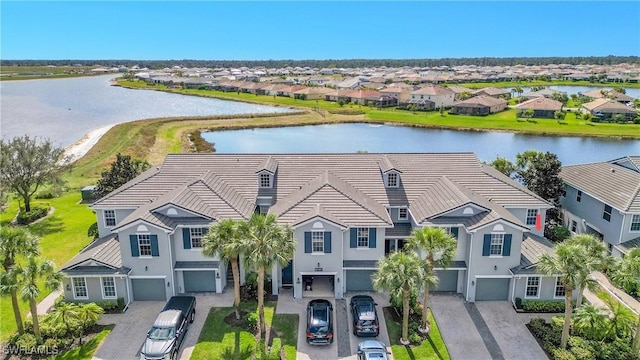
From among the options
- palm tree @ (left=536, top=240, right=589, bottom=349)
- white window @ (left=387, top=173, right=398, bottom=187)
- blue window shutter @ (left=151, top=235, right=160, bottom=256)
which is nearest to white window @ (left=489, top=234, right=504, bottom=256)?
palm tree @ (left=536, top=240, right=589, bottom=349)

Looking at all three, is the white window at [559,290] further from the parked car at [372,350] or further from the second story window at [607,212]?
the parked car at [372,350]

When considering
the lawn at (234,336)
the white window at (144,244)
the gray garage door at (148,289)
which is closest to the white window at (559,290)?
the lawn at (234,336)

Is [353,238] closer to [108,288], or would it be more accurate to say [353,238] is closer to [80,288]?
[108,288]

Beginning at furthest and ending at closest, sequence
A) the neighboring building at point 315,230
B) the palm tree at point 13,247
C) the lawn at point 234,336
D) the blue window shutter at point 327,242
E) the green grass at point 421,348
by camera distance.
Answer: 1. the blue window shutter at point 327,242
2. the neighboring building at point 315,230
3. the lawn at point 234,336
4. the green grass at point 421,348
5. the palm tree at point 13,247

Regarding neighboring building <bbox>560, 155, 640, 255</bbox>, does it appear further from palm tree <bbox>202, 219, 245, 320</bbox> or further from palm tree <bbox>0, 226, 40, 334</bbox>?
palm tree <bbox>0, 226, 40, 334</bbox>

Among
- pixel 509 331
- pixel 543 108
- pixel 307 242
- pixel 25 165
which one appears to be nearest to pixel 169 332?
pixel 307 242
